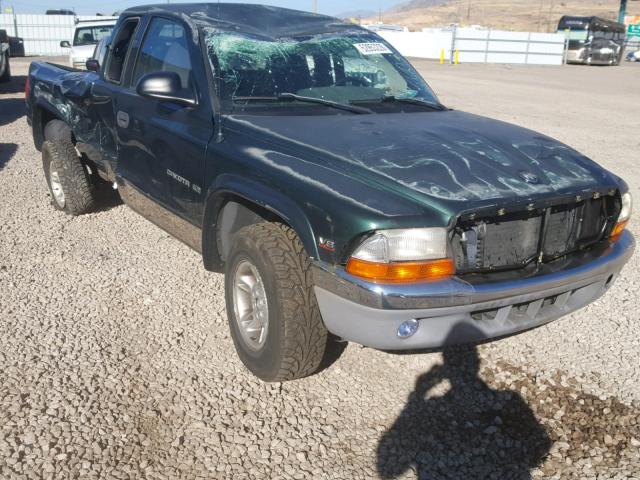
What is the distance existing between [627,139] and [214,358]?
32.5 ft

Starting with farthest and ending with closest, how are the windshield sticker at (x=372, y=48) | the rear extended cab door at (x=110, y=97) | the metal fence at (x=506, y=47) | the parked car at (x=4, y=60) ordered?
the metal fence at (x=506, y=47) < the parked car at (x=4, y=60) < the rear extended cab door at (x=110, y=97) < the windshield sticker at (x=372, y=48)

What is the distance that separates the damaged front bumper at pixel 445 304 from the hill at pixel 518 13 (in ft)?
327

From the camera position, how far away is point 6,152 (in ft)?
28.6

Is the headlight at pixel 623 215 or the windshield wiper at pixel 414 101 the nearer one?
the headlight at pixel 623 215

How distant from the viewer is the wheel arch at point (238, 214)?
2900mm

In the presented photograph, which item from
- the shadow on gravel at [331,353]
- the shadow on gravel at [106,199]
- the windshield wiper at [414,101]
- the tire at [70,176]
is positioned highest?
the windshield wiper at [414,101]

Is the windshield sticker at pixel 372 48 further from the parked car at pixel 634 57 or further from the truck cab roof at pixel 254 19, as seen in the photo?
the parked car at pixel 634 57

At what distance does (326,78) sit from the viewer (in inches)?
160

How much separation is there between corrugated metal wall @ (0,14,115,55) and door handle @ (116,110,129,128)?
115 ft

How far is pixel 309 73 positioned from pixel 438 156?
1251 mm

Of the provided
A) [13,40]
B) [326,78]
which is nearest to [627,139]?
[326,78]

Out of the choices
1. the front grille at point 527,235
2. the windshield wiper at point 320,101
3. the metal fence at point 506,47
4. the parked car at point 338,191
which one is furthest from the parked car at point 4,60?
the metal fence at point 506,47

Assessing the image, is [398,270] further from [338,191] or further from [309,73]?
[309,73]

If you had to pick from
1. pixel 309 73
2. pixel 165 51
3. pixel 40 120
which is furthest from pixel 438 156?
pixel 40 120
